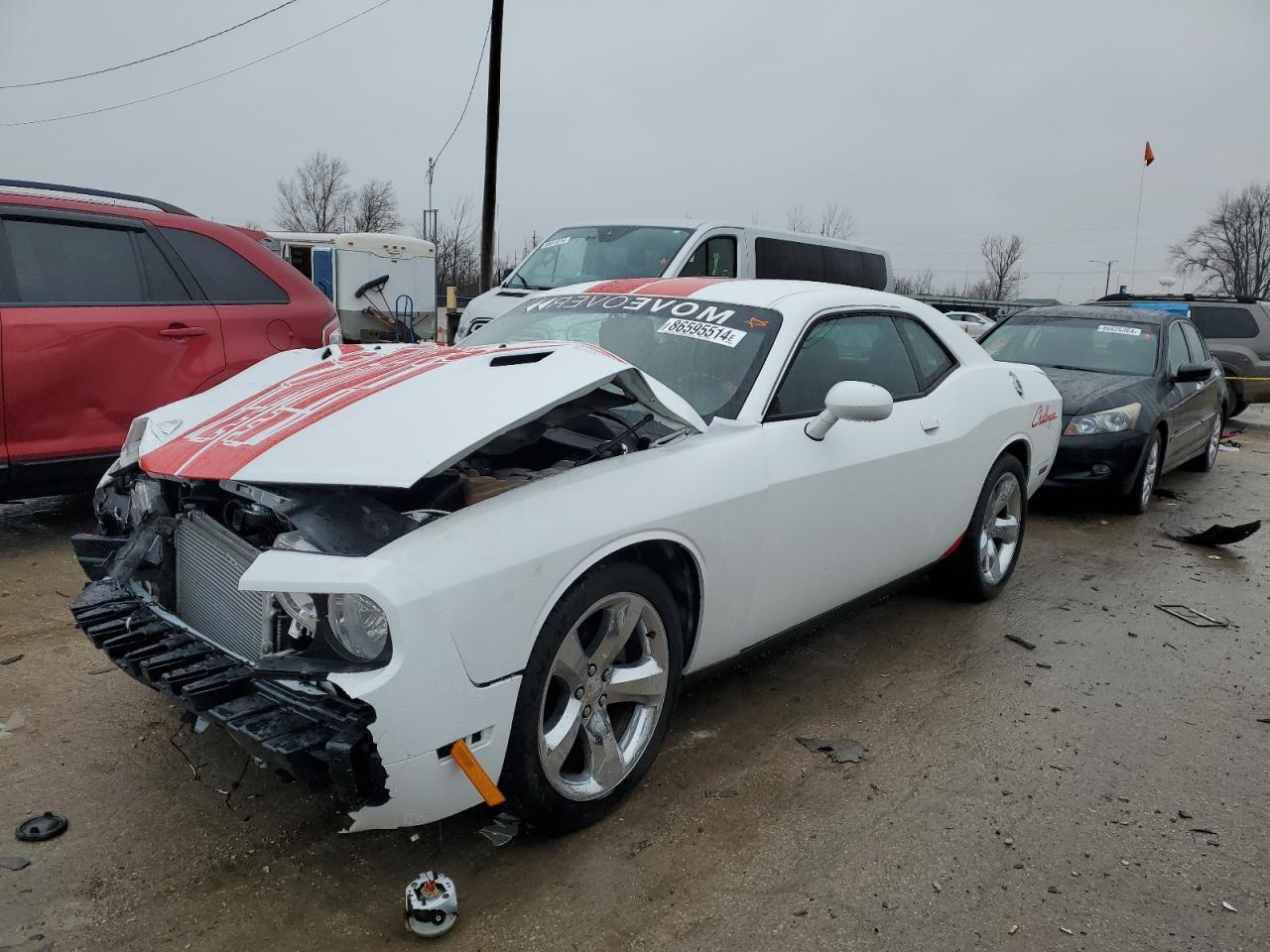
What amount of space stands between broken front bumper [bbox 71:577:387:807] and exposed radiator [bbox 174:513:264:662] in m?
0.05

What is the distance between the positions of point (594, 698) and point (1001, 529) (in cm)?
297

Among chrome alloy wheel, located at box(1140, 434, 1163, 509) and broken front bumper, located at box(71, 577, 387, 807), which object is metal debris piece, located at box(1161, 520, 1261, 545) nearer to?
chrome alloy wheel, located at box(1140, 434, 1163, 509)

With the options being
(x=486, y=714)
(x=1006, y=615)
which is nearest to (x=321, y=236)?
(x=1006, y=615)

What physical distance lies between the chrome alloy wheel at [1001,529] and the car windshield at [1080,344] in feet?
11.3

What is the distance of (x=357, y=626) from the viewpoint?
210 cm

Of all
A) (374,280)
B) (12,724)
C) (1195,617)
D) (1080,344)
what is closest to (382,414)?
(12,724)

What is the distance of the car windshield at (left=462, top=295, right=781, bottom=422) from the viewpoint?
3.19 metres

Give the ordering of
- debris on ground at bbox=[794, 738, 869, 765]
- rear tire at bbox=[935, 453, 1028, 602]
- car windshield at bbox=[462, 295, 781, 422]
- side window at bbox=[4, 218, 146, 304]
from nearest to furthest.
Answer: debris on ground at bbox=[794, 738, 869, 765] < car windshield at bbox=[462, 295, 781, 422] < rear tire at bbox=[935, 453, 1028, 602] < side window at bbox=[4, 218, 146, 304]

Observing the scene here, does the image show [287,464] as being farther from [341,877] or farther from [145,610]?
[341,877]

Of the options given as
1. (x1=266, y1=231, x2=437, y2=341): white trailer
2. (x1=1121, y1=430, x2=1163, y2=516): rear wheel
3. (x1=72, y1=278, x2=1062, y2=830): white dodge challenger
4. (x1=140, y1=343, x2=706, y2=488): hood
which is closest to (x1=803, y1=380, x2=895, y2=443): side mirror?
(x1=72, y1=278, x2=1062, y2=830): white dodge challenger

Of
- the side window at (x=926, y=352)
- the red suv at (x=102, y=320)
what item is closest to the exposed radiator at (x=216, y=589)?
the red suv at (x=102, y=320)

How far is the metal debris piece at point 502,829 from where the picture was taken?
8.18 ft

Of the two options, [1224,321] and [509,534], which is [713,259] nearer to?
[509,534]

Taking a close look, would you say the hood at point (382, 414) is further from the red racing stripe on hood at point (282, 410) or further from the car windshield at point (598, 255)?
the car windshield at point (598, 255)
